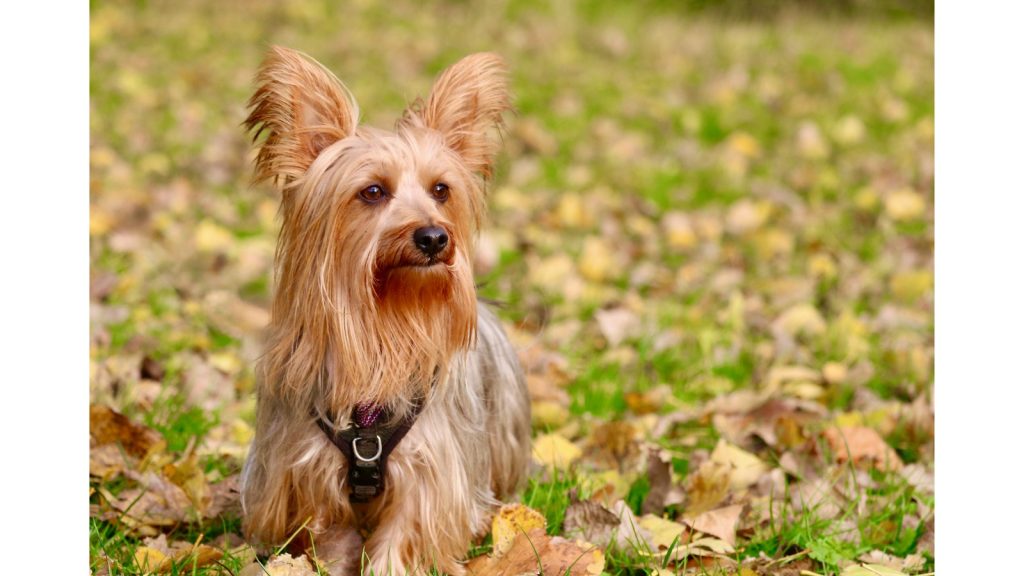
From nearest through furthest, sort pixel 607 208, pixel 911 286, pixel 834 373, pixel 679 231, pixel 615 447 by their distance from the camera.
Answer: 1. pixel 615 447
2. pixel 834 373
3. pixel 911 286
4. pixel 679 231
5. pixel 607 208

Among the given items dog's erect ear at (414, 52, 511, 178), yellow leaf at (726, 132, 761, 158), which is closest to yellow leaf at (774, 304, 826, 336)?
dog's erect ear at (414, 52, 511, 178)

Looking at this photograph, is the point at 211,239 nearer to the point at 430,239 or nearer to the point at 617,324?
the point at 617,324

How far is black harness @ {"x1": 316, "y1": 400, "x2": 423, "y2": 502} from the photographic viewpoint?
3.32 meters

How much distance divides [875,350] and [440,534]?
299 cm

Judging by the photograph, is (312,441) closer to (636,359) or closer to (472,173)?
(472,173)

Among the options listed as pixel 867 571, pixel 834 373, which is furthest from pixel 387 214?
pixel 834 373

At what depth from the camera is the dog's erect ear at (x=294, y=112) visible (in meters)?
3.18

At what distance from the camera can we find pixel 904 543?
378 centimetres

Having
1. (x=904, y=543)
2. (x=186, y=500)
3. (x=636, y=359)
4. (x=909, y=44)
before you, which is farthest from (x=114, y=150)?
(x=909, y=44)

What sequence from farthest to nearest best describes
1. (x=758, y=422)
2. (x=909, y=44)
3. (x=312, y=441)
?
(x=909, y=44) → (x=758, y=422) → (x=312, y=441)

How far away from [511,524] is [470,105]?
1244 mm

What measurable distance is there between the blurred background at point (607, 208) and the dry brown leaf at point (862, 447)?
18cm

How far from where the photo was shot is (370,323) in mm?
3236

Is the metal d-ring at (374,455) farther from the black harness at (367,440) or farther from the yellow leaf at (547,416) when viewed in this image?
the yellow leaf at (547,416)
